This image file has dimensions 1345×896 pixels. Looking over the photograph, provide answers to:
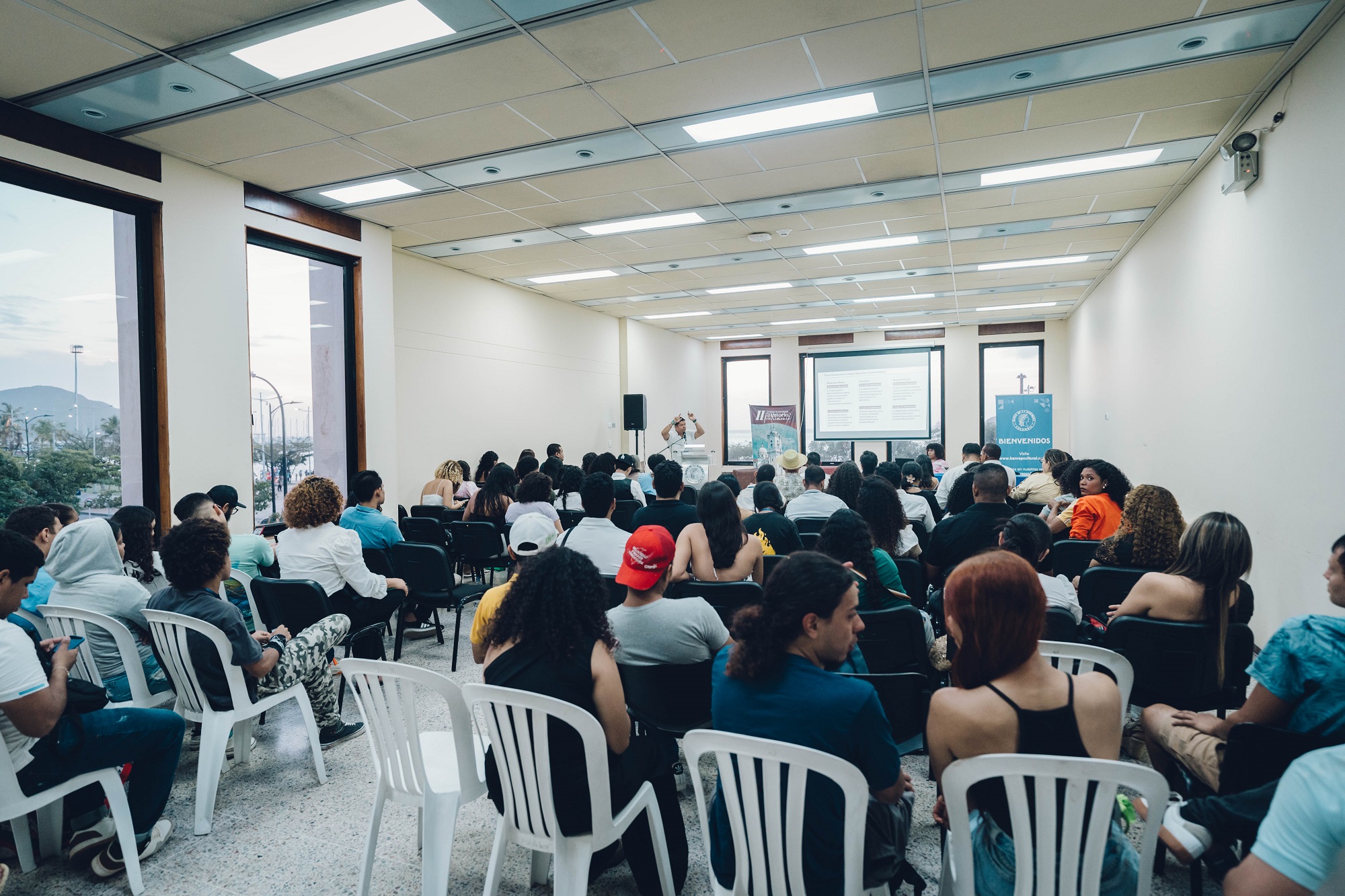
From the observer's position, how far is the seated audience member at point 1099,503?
4309 mm

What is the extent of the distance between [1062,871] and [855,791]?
0.44 metres

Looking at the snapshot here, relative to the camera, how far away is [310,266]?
6320 mm

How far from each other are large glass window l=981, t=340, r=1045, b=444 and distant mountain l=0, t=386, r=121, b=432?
13.3 m

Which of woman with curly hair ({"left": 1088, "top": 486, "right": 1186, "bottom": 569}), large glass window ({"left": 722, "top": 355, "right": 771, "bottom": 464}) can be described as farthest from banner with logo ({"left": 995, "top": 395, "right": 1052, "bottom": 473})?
woman with curly hair ({"left": 1088, "top": 486, "right": 1186, "bottom": 569})

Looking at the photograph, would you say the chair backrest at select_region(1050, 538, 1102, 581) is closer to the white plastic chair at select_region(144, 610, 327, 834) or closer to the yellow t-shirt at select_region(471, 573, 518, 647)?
the yellow t-shirt at select_region(471, 573, 518, 647)

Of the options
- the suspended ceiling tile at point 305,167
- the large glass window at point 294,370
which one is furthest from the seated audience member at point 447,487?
the suspended ceiling tile at point 305,167

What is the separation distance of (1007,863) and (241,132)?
551 cm

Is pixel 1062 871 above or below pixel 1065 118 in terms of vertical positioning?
below

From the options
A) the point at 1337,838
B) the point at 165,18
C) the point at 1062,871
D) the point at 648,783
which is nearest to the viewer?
the point at 1337,838

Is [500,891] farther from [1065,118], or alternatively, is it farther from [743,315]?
[743,315]

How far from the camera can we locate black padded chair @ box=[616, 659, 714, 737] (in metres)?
2.31

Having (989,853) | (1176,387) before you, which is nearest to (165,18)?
(989,853)

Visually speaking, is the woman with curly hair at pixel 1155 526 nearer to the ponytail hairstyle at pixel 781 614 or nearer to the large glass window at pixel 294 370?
the ponytail hairstyle at pixel 781 614

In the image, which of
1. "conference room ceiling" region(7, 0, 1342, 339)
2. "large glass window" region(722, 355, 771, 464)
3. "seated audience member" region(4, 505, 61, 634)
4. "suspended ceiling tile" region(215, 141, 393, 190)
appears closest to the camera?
"seated audience member" region(4, 505, 61, 634)
